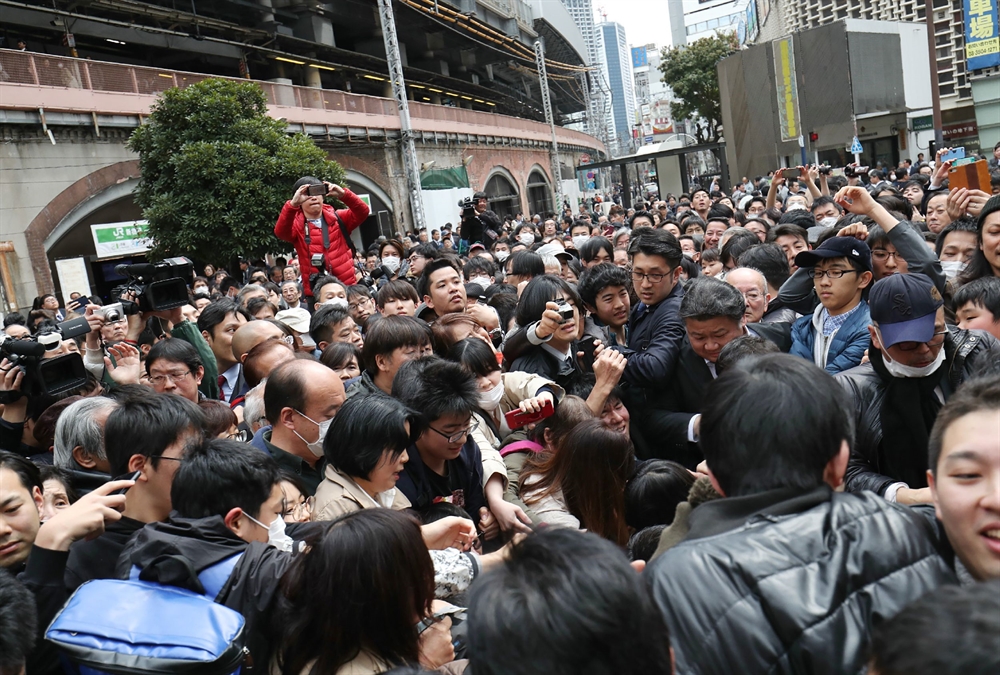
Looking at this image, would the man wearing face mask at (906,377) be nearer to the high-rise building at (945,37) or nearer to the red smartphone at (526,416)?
the red smartphone at (526,416)

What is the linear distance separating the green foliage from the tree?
1187 inches

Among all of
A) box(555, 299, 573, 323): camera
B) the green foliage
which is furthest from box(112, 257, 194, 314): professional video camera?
the green foliage

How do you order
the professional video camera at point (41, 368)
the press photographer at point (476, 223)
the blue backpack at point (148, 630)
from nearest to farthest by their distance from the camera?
the blue backpack at point (148, 630)
the professional video camera at point (41, 368)
the press photographer at point (476, 223)

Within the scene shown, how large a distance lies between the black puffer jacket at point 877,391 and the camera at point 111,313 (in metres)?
3.90

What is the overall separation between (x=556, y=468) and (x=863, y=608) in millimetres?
1580

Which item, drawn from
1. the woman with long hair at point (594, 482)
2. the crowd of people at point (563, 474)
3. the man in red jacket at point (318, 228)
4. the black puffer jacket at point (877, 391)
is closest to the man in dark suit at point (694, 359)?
the crowd of people at point (563, 474)

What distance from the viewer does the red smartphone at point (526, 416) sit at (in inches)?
125

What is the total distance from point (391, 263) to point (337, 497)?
6.90 m

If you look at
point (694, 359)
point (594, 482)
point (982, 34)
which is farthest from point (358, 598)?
point (982, 34)

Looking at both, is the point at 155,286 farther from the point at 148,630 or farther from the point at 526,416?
the point at 148,630

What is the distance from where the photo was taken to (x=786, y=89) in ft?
101

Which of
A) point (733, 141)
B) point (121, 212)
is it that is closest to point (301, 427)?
point (121, 212)

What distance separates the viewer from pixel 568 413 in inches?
125

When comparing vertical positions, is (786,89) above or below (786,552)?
above
